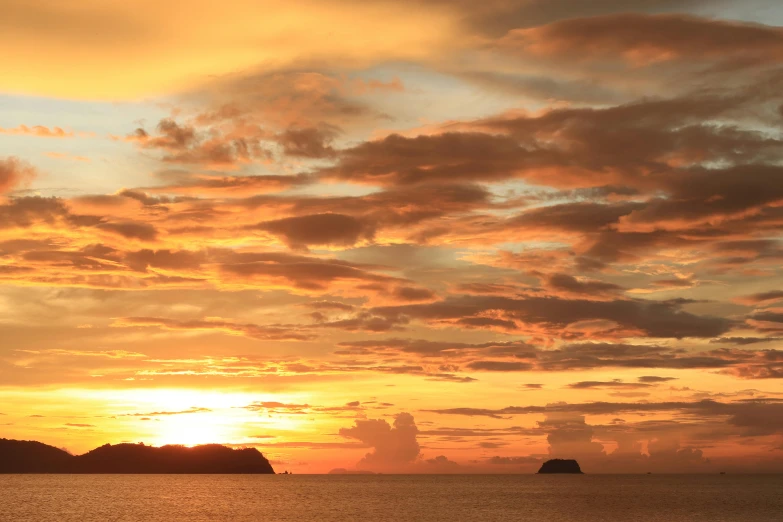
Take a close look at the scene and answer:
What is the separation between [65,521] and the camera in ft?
544

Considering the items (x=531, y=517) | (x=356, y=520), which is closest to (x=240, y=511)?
(x=356, y=520)

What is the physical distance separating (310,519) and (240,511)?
31419 mm

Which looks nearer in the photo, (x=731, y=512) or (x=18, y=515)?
(x=18, y=515)

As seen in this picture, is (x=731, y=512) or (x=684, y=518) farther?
(x=731, y=512)

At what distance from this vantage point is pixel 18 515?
17650 centimetres

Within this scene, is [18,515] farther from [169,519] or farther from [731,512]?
[731,512]

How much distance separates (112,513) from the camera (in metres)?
188

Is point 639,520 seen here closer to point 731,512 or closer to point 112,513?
point 731,512

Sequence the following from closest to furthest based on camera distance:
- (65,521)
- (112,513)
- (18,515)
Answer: (65,521), (18,515), (112,513)

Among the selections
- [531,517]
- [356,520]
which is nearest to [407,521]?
[356,520]

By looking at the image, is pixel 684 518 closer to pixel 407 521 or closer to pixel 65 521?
pixel 407 521

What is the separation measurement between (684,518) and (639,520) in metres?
13.4

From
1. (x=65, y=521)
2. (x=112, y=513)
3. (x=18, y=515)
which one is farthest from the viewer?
(x=112, y=513)

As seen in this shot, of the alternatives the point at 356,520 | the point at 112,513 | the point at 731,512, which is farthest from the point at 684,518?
the point at 112,513
